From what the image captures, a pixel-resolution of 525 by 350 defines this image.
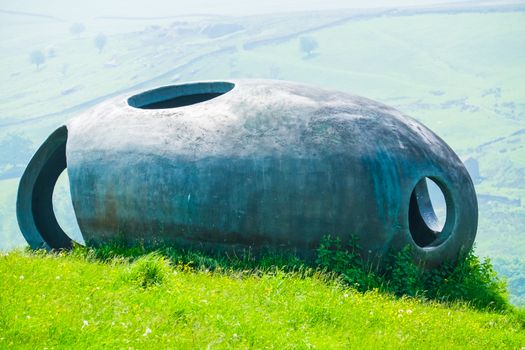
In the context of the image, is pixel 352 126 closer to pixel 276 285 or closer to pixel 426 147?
pixel 426 147

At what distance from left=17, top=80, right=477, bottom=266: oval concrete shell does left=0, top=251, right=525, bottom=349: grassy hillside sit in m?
0.80

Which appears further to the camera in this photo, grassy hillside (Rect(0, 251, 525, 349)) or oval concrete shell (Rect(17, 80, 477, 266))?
oval concrete shell (Rect(17, 80, 477, 266))

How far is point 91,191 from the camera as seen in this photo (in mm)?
12445

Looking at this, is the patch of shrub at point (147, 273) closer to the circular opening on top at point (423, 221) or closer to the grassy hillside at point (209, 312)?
the grassy hillside at point (209, 312)

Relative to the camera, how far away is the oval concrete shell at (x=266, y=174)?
11.4 meters

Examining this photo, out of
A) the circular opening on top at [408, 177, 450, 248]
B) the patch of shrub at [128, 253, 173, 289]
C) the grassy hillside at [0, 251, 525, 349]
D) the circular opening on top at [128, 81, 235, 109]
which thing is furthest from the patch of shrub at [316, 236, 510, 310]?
the circular opening on top at [128, 81, 235, 109]

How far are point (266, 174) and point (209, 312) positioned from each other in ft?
10.8

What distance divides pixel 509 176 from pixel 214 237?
95.9 meters

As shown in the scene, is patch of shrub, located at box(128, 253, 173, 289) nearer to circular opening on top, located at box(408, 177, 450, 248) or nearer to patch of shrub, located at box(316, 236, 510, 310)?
patch of shrub, located at box(316, 236, 510, 310)

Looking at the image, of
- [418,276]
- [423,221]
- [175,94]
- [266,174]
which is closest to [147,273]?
[266,174]

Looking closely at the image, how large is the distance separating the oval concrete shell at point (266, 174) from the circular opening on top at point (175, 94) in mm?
868

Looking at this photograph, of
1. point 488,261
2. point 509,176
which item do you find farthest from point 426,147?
→ point 509,176

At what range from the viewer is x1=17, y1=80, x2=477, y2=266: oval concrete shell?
449 inches

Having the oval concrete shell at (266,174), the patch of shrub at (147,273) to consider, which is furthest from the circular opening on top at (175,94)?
the patch of shrub at (147,273)
